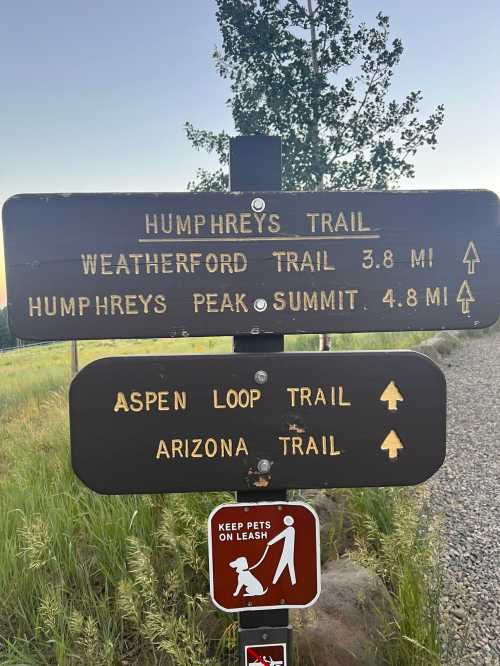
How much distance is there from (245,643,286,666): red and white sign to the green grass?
0.19m

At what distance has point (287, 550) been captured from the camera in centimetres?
156

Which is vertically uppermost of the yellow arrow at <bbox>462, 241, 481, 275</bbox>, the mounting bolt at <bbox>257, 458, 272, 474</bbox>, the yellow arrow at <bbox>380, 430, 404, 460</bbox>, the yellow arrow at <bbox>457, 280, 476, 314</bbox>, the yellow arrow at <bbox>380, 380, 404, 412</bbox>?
the yellow arrow at <bbox>462, 241, 481, 275</bbox>

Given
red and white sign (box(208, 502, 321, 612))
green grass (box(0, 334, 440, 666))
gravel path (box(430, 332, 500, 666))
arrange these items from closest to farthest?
red and white sign (box(208, 502, 321, 612))
green grass (box(0, 334, 440, 666))
gravel path (box(430, 332, 500, 666))

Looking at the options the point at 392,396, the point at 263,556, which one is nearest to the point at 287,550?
the point at 263,556

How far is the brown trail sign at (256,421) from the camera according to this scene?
1.46 metres

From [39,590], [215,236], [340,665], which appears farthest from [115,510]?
[215,236]

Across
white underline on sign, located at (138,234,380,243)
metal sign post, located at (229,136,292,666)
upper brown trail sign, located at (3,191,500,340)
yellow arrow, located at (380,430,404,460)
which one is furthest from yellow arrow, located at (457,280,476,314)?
metal sign post, located at (229,136,292,666)

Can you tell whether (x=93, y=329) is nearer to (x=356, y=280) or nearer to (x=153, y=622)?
(x=356, y=280)

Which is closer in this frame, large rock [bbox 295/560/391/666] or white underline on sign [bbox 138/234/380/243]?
white underline on sign [bbox 138/234/380/243]

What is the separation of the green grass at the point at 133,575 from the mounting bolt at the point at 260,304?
0.33 meters

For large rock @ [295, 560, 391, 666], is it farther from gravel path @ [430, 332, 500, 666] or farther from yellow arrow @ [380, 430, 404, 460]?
yellow arrow @ [380, 430, 404, 460]

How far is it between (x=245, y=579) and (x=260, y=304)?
2.88 ft

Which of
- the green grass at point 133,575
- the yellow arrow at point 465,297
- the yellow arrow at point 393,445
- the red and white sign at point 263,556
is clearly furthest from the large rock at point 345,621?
the yellow arrow at point 465,297

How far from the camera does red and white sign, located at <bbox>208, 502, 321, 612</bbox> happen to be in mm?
1545
